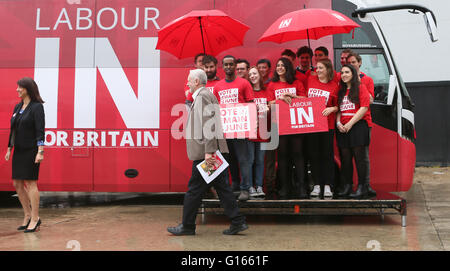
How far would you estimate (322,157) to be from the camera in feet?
20.2

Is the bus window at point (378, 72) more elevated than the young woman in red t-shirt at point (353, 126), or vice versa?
the bus window at point (378, 72)

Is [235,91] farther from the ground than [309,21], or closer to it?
closer to it

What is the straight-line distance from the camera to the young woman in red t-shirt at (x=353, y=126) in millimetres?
5922

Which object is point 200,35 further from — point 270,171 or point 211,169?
point 211,169

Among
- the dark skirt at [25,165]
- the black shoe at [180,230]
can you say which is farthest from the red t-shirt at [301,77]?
the dark skirt at [25,165]

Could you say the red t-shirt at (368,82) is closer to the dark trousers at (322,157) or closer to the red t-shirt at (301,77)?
the red t-shirt at (301,77)

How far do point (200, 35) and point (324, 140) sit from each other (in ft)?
8.52

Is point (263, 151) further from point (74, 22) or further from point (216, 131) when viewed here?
point (74, 22)

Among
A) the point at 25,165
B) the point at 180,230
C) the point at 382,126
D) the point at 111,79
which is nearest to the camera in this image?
the point at 180,230

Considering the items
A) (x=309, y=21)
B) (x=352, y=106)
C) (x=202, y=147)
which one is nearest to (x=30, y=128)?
(x=202, y=147)

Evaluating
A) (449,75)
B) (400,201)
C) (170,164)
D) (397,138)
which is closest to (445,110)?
(449,75)

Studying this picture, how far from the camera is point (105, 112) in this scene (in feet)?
23.9

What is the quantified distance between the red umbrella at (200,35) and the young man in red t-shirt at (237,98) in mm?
798

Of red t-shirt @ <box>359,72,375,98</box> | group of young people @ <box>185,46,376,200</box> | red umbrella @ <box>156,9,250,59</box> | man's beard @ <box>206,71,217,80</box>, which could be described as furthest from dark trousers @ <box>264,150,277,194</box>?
red umbrella @ <box>156,9,250,59</box>
